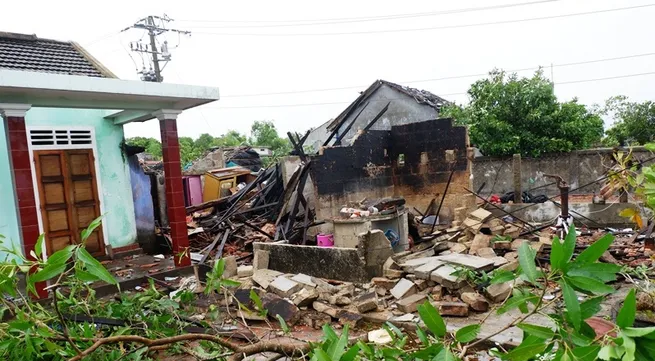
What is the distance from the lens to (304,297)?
5262 mm

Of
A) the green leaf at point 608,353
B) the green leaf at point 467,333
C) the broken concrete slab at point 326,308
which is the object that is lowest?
the broken concrete slab at point 326,308

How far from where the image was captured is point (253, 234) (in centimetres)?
901

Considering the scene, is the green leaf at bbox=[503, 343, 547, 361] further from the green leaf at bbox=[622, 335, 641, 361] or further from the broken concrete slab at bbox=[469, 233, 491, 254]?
the broken concrete slab at bbox=[469, 233, 491, 254]

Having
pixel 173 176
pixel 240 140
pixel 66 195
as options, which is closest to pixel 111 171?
pixel 66 195

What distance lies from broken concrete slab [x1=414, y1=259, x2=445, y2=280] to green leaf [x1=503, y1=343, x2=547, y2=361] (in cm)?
465

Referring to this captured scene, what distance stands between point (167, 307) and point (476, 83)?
14.3 metres

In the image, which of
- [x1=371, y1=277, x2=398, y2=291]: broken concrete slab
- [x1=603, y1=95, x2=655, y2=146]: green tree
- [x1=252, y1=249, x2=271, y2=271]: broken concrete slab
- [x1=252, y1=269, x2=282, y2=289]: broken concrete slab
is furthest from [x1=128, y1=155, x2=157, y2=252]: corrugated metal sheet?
[x1=603, y1=95, x2=655, y2=146]: green tree

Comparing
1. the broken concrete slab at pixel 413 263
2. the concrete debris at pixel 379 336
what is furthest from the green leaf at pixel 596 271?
the broken concrete slab at pixel 413 263

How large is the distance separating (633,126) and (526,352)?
64.5 ft

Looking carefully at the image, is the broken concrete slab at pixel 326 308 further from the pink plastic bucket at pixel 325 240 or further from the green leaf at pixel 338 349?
the green leaf at pixel 338 349

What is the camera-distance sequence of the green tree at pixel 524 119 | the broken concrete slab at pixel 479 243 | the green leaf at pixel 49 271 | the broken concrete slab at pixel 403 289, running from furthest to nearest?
the green tree at pixel 524 119, the broken concrete slab at pixel 479 243, the broken concrete slab at pixel 403 289, the green leaf at pixel 49 271

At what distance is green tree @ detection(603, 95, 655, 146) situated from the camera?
1614cm

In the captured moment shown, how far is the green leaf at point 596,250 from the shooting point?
1060mm

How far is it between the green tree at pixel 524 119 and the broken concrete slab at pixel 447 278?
10062 millimetres
